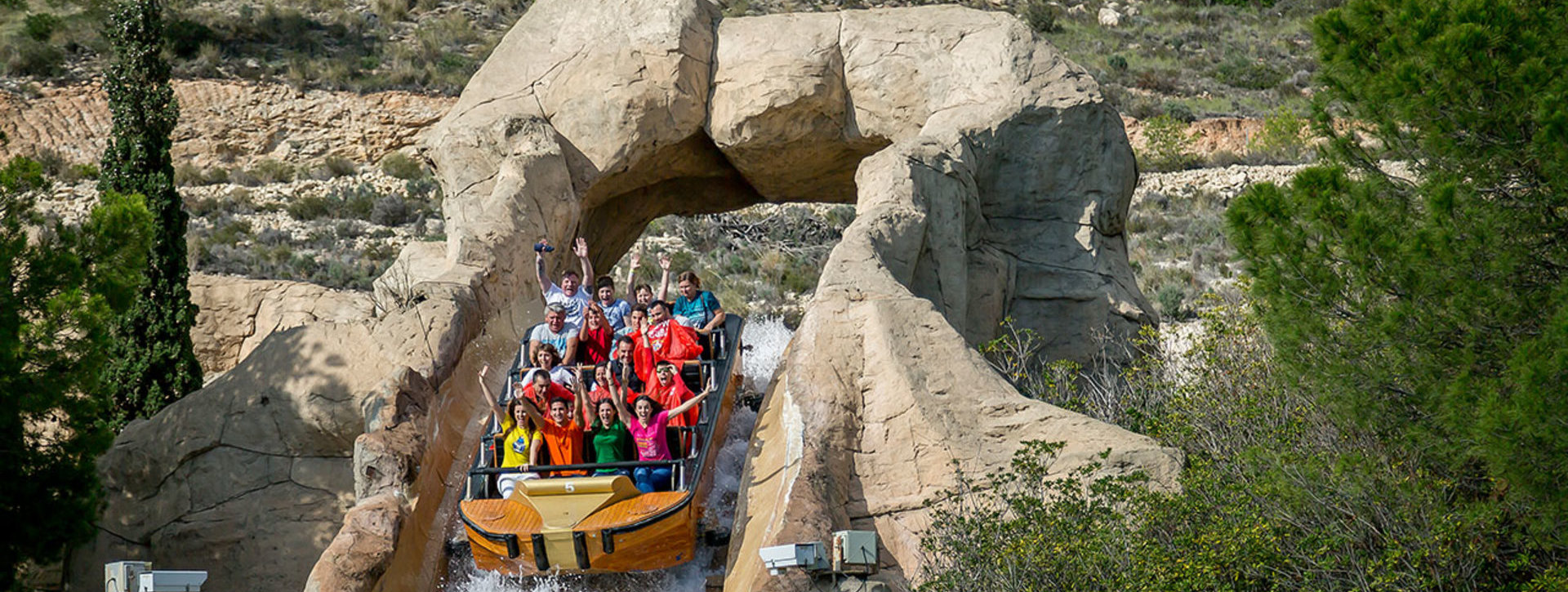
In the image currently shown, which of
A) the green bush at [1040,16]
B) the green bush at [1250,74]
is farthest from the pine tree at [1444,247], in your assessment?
the green bush at [1040,16]

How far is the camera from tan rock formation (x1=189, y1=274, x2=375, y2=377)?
66.1 feet

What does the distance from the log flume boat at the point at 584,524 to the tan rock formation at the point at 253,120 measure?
96.3ft

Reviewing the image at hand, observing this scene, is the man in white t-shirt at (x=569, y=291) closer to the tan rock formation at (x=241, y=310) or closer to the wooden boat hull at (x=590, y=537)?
the wooden boat hull at (x=590, y=537)

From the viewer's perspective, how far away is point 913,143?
14.3 meters

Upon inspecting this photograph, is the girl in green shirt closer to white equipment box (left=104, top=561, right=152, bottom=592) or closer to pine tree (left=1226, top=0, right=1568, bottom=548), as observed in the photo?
white equipment box (left=104, top=561, right=152, bottom=592)

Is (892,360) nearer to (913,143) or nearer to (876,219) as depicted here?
(876,219)

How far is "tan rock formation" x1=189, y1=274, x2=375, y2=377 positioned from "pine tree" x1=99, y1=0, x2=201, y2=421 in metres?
1.58

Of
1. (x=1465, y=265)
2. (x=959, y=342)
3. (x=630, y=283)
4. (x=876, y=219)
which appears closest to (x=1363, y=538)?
(x=1465, y=265)

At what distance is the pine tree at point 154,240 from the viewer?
1798 cm

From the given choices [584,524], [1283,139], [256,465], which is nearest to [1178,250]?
[1283,139]

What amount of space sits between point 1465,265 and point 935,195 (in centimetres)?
532

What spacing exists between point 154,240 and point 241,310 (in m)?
2.55

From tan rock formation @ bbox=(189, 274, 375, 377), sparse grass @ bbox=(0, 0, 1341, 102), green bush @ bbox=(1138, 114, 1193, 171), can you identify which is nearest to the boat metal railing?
tan rock formation @ bbox=(189, 274, 375, 377)

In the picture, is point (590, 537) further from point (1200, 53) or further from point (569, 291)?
point (1200, 53)
